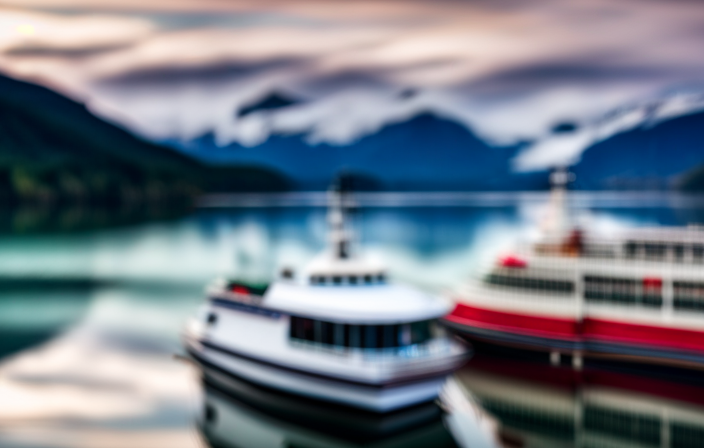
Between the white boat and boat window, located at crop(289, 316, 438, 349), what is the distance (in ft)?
0.10

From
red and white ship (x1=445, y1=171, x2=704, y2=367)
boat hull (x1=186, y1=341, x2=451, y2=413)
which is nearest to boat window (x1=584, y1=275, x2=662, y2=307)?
red and white ship (x1=445, y1=171, x2=704, y2=367)

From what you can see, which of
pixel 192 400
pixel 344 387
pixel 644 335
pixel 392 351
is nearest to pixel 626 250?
pixel 644 335

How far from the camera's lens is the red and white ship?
90.6 feet

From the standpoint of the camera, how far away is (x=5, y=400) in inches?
1040

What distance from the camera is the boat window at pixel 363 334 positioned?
23.2m

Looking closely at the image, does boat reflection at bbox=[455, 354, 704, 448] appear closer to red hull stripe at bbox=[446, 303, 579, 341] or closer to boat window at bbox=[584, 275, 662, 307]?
red hull stripe at bbox=[446, 303, 579, 341]

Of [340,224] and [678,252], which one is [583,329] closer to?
[678,252]

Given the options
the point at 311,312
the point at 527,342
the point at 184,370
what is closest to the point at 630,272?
the point at 527,342

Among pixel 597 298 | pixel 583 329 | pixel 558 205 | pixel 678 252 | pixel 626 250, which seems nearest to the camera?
pixel 678 252

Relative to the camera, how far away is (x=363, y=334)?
76.3 feet

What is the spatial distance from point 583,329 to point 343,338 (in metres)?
11.1

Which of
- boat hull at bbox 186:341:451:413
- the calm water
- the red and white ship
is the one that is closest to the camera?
boat hull at bbox 186:341:451:413

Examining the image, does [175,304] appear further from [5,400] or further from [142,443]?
[142,443]

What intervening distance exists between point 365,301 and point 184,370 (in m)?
10.7
